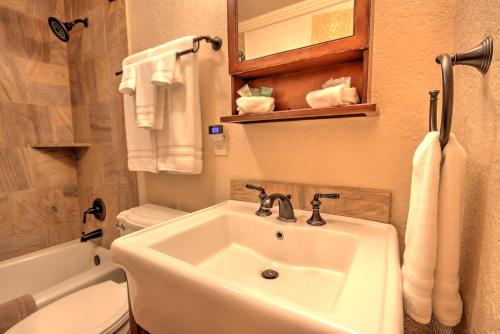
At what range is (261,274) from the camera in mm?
701

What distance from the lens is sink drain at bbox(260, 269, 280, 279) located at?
686 millimetres

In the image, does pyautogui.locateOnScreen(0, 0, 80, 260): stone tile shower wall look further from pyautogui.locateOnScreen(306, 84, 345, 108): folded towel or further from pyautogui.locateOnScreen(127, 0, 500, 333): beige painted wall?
pyautogui.locateOnScreen(306, 84, 345, 108): folded towel

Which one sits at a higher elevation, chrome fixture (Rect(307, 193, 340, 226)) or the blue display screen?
the blue display screen

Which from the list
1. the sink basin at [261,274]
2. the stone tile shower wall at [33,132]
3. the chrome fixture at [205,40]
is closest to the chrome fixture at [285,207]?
the sink basin at [261,274]

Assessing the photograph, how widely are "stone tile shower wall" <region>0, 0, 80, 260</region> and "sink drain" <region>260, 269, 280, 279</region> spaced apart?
72.6 inches

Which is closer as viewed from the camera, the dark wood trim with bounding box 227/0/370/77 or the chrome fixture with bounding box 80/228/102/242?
the dark wood trim with bounding box 227/0/370/77

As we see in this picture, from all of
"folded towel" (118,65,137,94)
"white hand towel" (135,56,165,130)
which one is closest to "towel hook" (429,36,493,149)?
"white hand towel" (135,56,165,130)

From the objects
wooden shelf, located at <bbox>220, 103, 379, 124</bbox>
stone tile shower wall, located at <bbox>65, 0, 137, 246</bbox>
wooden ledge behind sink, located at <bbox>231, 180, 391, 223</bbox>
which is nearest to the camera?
wooden shelf, located at <bbox>220, 103, 379, 124</bbox>

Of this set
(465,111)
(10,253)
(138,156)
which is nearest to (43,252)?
(10,253)

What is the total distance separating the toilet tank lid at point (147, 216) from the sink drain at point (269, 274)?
2.02ft

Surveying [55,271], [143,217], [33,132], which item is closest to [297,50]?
[143,217]

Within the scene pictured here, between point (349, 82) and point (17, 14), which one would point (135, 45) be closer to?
point (17, 14)

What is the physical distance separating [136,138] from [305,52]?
Result: 951 millimetres

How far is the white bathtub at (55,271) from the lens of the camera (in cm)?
119
